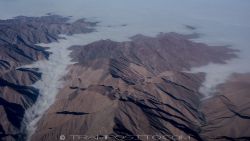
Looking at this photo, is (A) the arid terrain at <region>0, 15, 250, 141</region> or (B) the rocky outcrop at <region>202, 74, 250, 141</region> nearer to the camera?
(A) the arid terrain at <region>0, 15, 250, 141</region>

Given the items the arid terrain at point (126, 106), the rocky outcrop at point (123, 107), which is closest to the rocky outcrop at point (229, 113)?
the arid terrain at point (126, 106)

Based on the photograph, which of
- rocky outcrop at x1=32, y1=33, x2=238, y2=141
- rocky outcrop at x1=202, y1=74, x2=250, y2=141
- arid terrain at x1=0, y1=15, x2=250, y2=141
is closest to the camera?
rocky outcrop at x1=32, y1=33, x2=238, y2=141

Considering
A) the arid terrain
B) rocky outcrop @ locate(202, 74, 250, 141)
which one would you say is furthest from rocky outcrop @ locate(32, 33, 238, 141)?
rocky outcrop @ locate(202, 74, 250, 141)

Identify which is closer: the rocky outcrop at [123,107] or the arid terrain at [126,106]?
the rocky outcrop at [123,107]

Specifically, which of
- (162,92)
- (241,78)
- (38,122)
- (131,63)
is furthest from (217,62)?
(38,122)

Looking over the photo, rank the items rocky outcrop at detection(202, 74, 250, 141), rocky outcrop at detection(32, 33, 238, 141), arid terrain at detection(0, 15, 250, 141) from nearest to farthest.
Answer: rocky outcrop at detection(32, 33, 238, 141), arid terrain at detection(0, 15, 250, 141), rocky outcrop at detection(202, 74, 250, 141)

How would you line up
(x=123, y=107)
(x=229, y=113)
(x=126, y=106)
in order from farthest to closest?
(x=229, y=113)
(x=126, y=106)
(x=123, y=107)

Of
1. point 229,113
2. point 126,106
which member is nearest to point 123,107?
point 126,106

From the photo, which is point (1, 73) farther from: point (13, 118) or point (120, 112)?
point (120, 112)

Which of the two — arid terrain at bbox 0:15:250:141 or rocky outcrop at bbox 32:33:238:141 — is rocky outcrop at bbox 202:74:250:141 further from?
rocky outcrop at bbox 32:33:238:141

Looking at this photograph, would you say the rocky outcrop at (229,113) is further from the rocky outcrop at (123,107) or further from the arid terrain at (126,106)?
the rocky outcrop at (123,107)

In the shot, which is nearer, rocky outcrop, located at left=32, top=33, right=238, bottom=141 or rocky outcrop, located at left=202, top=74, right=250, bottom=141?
rocky outcrop, located at left=32, top=33, right=238, bottom=141

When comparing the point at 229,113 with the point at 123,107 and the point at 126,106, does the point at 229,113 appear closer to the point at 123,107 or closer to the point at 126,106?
the point at 126,106

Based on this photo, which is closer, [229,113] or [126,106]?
[126,106]
